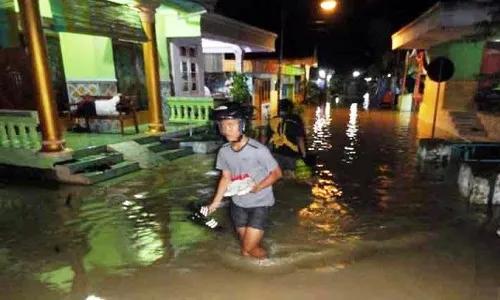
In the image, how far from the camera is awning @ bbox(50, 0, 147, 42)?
845 cm

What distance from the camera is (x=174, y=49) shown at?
14.1m

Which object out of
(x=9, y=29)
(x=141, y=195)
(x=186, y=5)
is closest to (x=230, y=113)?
(x=141, y=195)

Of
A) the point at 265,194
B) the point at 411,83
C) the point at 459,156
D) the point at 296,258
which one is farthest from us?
the point at 411,83

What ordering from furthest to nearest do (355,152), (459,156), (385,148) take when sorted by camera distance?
(385,148), (355,152), (459,156)

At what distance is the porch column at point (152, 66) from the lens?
10609 millimetres

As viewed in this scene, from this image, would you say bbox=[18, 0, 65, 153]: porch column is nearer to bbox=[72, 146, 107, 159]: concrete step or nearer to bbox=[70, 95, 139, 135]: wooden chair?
bbox=[72, 146, 107, 159]: concrete step

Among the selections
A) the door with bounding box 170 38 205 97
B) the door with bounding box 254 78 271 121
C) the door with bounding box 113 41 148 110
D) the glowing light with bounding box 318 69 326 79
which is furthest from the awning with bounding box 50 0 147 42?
the glowing light with bounding box 318 69 326 79

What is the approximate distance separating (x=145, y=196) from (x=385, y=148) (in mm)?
8544

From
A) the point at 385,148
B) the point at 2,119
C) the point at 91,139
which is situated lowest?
the point at 385,148

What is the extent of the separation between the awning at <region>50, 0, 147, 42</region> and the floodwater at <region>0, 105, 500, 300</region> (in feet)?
13.0

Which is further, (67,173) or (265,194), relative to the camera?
(67,173)

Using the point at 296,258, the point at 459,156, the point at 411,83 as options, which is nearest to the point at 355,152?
the point at 459,156

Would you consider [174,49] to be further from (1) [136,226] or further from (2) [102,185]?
(1) [136,226]

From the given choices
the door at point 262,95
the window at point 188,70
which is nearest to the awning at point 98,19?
the window at point 188,70
